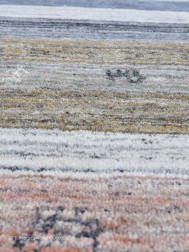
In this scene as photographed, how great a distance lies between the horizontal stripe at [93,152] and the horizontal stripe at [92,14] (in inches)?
367

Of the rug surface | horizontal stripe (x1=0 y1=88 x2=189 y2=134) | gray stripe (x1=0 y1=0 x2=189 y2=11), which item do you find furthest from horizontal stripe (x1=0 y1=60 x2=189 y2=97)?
gray stripe (x1=0 y1=0 x2=189 y2=11)

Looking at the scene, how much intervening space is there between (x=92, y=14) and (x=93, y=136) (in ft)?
33.0

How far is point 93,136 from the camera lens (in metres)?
8.59

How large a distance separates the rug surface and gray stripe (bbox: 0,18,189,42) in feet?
0.12

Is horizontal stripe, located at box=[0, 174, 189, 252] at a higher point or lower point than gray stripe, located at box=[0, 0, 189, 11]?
higher

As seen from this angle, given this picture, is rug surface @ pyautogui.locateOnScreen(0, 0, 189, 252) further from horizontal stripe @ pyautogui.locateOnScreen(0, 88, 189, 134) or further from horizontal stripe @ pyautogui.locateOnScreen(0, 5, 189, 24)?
horizontal stripe @ pyautogui.locateOnScreen(0, 5, 189, 24)

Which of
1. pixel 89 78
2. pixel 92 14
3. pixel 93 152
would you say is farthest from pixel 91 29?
pixel 93 152

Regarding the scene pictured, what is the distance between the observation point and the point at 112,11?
717 inches

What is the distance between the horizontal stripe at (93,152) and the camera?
755cm

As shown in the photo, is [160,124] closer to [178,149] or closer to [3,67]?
[178,149]

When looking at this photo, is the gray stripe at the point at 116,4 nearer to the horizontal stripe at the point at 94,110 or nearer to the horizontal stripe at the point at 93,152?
the horizontal stripe at the point at 94,110

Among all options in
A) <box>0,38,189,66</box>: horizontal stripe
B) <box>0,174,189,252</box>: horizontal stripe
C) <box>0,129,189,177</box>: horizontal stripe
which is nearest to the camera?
<box>0,174,189,252</box>: horizontal stripe

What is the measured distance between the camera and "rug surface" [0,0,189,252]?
587 cm

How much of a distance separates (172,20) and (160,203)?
12116 millimetres
